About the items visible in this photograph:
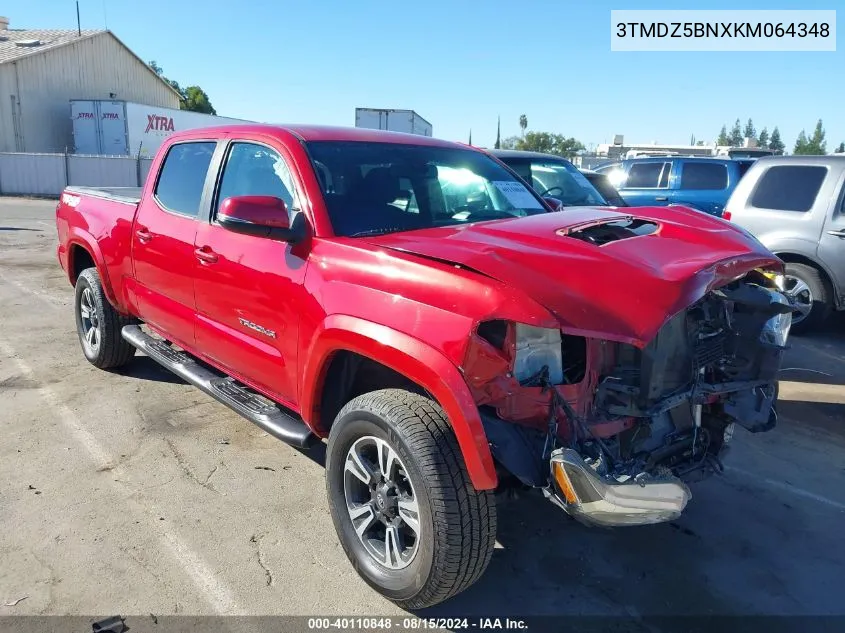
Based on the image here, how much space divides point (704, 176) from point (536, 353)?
9.93m

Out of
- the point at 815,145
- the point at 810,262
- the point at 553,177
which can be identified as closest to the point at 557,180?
the point at 553,177

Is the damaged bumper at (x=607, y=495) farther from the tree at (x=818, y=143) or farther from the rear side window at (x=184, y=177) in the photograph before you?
the tree at (x=818, y=143)

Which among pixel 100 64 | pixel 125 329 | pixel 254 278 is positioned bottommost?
pixel 125 329

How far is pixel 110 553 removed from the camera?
3.03m

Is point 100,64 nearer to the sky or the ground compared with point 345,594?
nearer to the sky

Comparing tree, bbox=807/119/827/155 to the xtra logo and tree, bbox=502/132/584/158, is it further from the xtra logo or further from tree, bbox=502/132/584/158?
the xtra logo

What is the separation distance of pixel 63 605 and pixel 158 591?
0.37m

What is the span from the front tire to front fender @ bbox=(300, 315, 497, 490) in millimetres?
111

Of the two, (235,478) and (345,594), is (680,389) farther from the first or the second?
(235,478)

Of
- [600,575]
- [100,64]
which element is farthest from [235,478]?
[100,64]

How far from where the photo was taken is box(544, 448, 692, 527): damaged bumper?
221 centimetres

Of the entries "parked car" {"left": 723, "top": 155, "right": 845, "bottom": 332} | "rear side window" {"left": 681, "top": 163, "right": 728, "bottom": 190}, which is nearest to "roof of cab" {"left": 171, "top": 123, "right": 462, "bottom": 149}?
"parked car" {"left": 723, "top": 155, "right": 845, "bottom": 332}

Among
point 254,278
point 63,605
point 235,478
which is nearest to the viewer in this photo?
point 63,605

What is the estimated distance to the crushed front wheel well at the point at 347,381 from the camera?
117 inches
